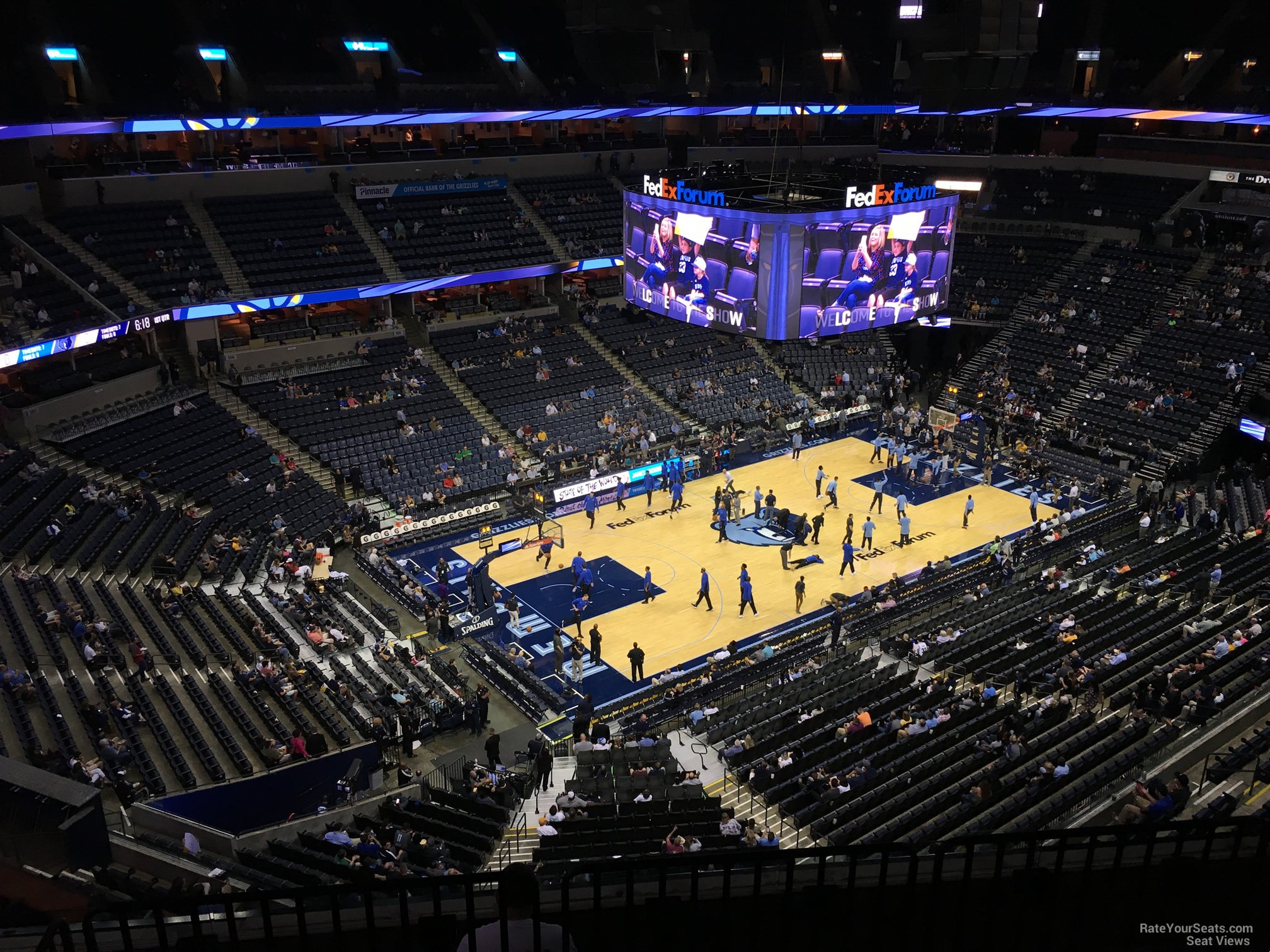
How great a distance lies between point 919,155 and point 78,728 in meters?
43.9

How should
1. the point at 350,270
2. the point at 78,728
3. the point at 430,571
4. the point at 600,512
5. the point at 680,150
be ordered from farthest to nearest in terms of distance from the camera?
the point at 680,150 < the point at 350,270 < the point at 600,512 < the point at 430,571 < the point at 78,728

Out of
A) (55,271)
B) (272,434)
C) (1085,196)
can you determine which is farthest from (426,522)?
(1085,196)

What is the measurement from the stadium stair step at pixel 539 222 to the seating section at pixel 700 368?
287 centimetres

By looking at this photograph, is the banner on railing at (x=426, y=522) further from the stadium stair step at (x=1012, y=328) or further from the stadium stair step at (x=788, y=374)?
the stadium stair step at (x=1012, y=328)

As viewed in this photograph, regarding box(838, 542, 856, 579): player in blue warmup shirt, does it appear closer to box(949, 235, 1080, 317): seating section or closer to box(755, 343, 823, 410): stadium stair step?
box(755, 343, 823, 410): stadium stair step

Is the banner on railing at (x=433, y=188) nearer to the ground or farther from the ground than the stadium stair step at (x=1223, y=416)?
farther from the ground

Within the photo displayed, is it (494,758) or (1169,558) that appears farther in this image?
(1169,558)

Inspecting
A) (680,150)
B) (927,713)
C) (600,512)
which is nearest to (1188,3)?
(680,150)

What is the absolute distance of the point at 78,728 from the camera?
675 inches

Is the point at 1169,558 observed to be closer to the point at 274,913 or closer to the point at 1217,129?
the point at 274,913

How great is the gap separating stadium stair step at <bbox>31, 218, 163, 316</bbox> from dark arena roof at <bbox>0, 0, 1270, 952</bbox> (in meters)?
0.24

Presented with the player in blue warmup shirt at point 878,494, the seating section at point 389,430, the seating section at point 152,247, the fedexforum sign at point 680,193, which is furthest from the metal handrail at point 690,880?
the seating section at point 152,247

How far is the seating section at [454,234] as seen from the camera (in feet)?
126

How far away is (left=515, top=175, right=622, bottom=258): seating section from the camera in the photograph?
41625mm
